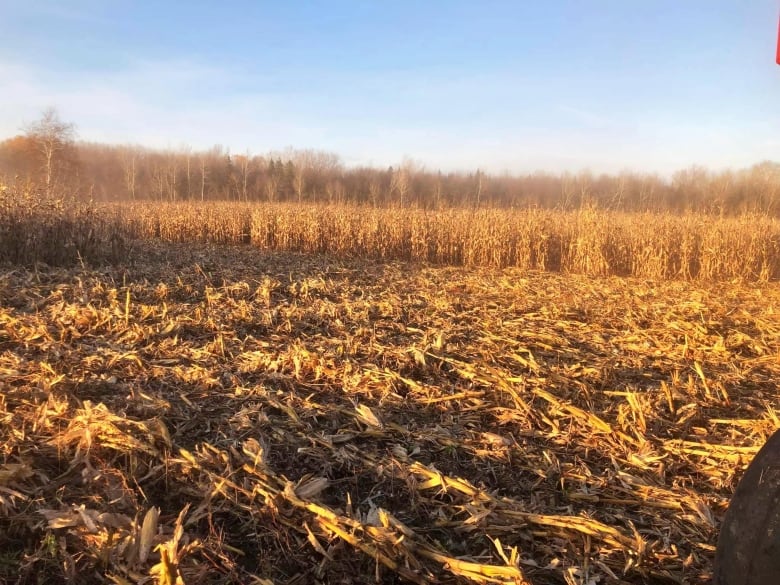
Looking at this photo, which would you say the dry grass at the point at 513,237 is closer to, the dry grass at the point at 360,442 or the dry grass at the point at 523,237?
the dry grass at the point at 523,237

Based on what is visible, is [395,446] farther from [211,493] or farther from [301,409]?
[211,493]

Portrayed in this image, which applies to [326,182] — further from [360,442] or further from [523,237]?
[360,442]

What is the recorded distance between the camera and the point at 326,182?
22.1 m

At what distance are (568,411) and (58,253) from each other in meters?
7.29

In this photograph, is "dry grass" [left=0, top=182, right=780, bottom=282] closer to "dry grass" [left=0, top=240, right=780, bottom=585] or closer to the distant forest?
the distant forest

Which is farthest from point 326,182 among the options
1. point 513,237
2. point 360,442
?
point 360,442

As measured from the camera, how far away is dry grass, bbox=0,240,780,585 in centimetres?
171

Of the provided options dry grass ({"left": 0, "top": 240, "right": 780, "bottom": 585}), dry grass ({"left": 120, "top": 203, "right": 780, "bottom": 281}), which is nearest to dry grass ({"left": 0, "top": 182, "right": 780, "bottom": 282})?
dry grass ({"left": 120, "top": 203, "right": 780, "bottom": 281})

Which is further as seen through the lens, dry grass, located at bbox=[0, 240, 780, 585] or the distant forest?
the distant forest

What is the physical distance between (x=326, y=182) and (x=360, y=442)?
67.8ft

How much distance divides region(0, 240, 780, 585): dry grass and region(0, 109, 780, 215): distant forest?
617 cm

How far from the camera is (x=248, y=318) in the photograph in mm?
4445

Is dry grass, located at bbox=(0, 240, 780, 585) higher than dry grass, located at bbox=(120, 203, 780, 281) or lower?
lower

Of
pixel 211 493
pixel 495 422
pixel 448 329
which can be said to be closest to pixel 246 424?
pixel 211 493
